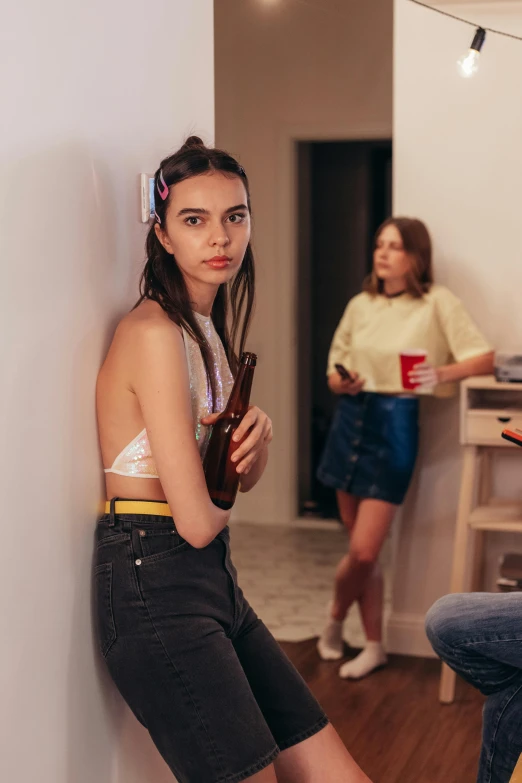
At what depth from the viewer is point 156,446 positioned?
1.46 m

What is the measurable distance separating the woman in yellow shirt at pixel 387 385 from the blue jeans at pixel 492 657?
5.27ft

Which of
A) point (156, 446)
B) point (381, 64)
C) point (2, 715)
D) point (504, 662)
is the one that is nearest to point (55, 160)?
point (156, 446)

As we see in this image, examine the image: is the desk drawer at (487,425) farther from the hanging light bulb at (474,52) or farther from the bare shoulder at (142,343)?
the bare shoulder at (142,343)

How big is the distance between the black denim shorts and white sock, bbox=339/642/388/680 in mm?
1910

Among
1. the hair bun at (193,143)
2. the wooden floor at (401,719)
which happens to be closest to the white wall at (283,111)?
the wooden floor at (401,719)

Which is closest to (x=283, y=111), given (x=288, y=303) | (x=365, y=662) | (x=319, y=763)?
(x=288, y=303)

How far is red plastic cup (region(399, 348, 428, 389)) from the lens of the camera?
3.05 metres

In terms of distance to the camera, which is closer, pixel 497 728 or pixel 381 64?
pixel 497 728

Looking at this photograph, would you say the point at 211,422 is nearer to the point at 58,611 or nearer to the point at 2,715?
the point at 58,611

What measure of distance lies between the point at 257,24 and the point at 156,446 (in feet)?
14.9

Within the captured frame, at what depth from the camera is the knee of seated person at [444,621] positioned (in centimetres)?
171

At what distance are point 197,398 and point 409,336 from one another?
6.04 ft

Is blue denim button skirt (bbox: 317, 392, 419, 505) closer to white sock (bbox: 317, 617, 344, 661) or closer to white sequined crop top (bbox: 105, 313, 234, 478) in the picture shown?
white sock (bbox: 317, 617, 344, 661)

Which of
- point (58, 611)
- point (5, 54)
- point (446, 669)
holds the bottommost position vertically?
point (446, 669)
